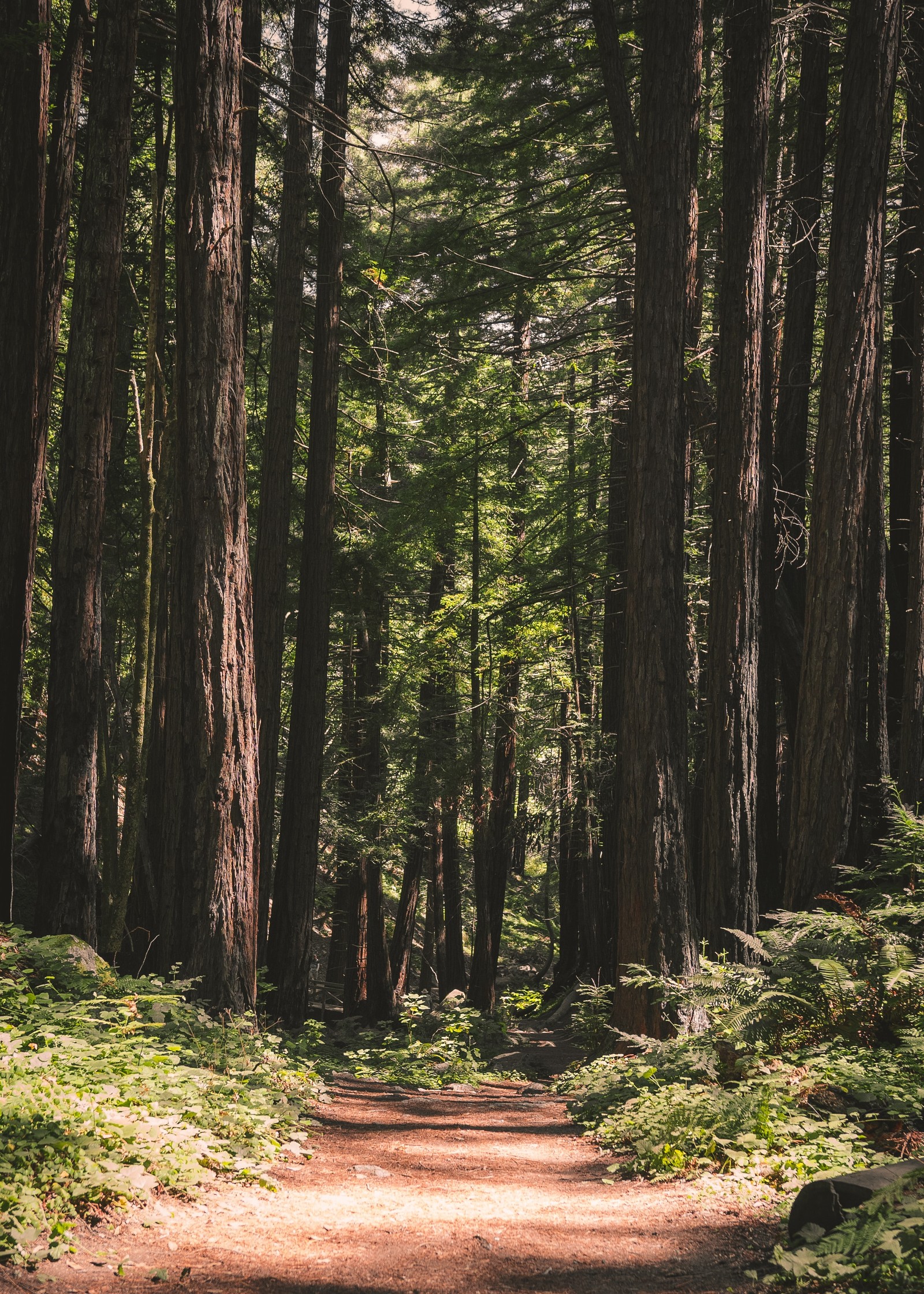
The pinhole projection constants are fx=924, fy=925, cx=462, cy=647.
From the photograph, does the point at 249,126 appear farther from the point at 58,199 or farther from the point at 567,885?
the point at 567,885

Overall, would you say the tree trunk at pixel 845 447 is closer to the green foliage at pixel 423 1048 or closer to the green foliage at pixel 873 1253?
the green foliage at pixel 423 1048

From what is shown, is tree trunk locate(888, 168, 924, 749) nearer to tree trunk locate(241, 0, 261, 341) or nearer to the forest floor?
tree trunk locate(241, 0, 261, 341)

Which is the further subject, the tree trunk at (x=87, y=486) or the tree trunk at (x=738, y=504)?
the tree trunk at (x=738, y=504)

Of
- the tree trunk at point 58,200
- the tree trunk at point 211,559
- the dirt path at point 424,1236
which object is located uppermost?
the tree trunk at point 58,200

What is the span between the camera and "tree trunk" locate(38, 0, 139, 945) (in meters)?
7.59

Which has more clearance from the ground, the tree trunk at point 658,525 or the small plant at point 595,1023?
the tree trunk at point 658,525

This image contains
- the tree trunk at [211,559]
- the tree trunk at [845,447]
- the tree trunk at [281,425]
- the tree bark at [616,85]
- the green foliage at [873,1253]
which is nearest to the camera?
the green foliage at [873,1253]

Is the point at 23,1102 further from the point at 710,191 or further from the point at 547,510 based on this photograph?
the point at 547,510

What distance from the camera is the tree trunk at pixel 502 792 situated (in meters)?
18.0

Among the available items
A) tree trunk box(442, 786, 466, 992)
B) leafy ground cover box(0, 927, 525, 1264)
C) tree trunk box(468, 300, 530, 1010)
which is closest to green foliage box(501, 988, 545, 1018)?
tree trunk box(468, 300, 530, 1010)

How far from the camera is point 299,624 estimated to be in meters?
12.3

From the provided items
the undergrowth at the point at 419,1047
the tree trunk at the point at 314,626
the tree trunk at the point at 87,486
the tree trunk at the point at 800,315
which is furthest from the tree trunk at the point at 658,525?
the tree trunk at the point at 314,626

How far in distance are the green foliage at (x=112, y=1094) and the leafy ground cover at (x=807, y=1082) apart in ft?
7.37

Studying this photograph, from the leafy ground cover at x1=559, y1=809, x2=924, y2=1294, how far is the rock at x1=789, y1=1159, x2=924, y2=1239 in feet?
0.18
